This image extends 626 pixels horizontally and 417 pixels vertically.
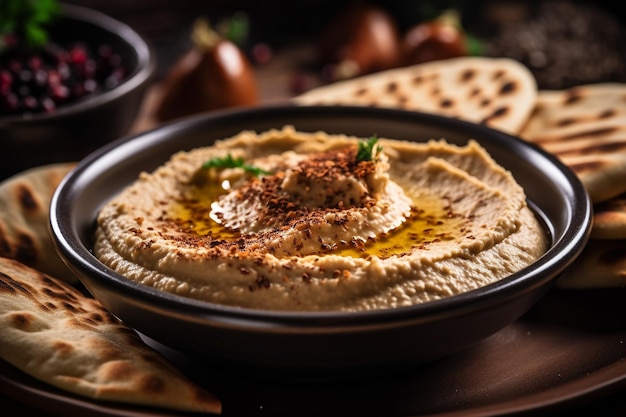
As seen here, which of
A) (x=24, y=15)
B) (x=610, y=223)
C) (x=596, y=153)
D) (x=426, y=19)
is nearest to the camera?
(x=610, y=223)

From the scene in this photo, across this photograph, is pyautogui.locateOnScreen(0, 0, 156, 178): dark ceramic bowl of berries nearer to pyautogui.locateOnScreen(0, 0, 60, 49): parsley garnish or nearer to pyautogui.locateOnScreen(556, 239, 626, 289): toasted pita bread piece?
pyautogui.locateOnScreen(0, 0, 60, 49): parsley garnish

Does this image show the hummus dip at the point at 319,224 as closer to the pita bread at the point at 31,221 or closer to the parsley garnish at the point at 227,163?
the parsley garnish at the point at 227,163

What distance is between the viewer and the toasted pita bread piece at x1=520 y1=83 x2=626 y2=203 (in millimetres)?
4043

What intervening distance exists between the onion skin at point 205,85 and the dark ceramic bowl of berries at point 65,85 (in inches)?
17.6

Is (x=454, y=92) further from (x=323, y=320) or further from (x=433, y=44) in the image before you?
(x=323, y=320)

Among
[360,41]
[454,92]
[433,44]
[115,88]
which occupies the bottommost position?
[360,41]

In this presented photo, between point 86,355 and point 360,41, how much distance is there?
16.3ft

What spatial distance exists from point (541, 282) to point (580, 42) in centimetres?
471

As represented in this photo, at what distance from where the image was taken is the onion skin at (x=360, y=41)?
24.1 feet

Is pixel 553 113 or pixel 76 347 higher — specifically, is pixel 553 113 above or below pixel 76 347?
below

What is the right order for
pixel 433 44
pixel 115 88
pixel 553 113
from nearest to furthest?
pixel 553 113 → pixel 115 88 → pixel 433 44

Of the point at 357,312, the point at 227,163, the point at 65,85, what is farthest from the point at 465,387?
the point at 65,85

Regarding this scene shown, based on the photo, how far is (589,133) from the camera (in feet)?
15.3

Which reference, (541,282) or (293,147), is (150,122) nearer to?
(293,147)
